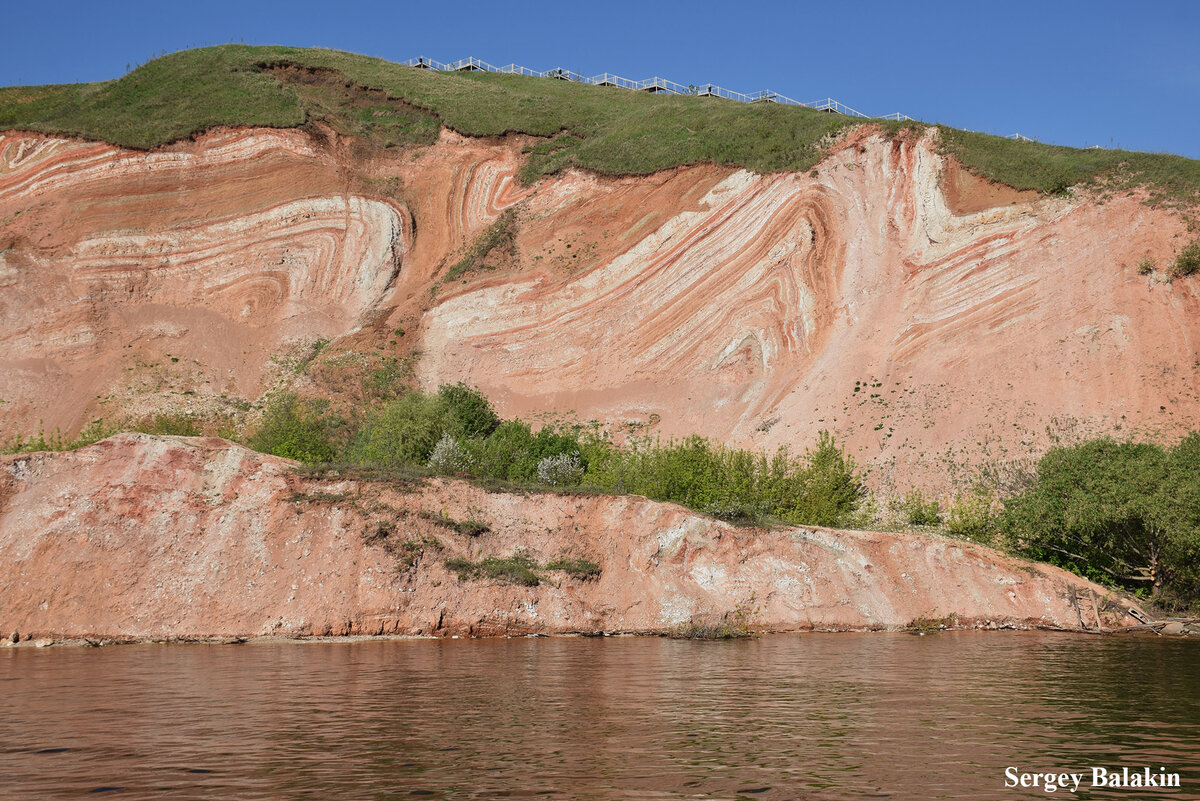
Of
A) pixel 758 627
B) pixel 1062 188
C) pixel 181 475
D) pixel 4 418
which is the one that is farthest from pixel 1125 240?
pixel 4 418

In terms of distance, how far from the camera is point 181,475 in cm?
2322

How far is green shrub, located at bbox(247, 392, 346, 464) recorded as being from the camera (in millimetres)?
36156

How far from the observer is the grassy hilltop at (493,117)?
46062 millimetres

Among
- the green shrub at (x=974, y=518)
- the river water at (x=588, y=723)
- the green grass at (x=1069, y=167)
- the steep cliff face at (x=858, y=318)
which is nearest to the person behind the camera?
the river water at (x=588, y=723)

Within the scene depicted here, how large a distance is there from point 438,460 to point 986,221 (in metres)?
27.9

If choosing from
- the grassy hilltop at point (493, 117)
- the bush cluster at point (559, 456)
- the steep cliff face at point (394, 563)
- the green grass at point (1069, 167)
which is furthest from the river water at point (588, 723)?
the grassy hilltop at point (493, 117)

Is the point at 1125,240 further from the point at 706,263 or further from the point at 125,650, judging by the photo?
the point at 125,650

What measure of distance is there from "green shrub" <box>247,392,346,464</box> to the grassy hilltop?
794 inches

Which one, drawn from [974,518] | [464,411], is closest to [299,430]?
[464,411]

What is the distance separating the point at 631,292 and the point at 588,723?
38428 millimetres

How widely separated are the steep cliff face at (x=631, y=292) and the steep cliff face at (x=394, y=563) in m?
13.0

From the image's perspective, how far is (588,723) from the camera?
37.1ft

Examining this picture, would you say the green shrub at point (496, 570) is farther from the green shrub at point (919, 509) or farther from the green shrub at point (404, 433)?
the green shrub at point (919, 509)

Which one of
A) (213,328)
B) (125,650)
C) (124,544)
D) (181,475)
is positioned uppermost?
(213,328)
